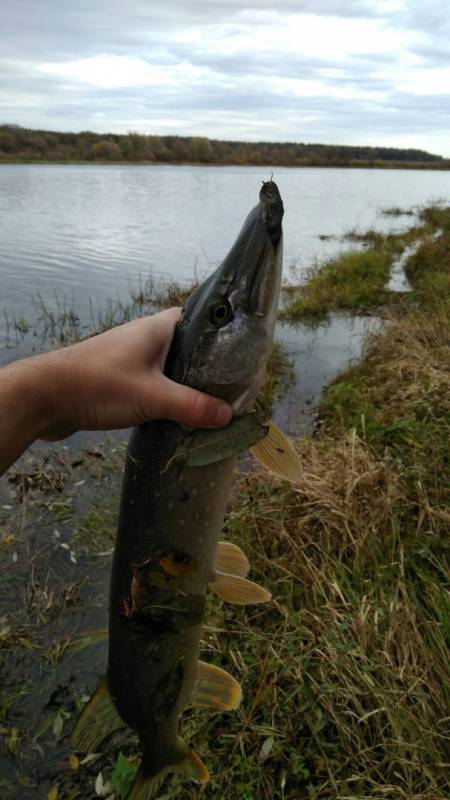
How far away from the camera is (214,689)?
2496 mm

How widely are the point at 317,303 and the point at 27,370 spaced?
1123 centimetres

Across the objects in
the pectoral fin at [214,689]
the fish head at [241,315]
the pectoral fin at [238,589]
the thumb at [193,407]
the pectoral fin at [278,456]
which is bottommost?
the pectoral fin at [214,689]

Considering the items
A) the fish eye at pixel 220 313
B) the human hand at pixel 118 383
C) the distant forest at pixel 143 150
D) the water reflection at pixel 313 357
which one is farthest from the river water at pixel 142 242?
the distant forest at pixel 143 150

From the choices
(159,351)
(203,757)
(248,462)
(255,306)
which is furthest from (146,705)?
(248,462)

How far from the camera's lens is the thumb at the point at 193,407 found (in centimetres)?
199

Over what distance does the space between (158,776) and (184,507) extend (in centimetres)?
115

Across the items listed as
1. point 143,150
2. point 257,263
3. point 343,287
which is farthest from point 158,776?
point 143,150

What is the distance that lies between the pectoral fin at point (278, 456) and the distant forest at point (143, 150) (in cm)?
7702

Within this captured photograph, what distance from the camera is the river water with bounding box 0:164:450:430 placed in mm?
11125

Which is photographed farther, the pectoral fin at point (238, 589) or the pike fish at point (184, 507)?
the pectoral fin at point (238, 589)

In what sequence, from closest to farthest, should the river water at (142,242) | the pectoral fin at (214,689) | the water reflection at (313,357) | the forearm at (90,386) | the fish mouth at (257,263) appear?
the fish mouth at (257,263), the forearm at (90,386), the pectoral fin at (214,689), the water reflection at (313,357), the river water at (142,242)

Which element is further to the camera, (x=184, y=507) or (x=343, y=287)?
(x=343, y=287)

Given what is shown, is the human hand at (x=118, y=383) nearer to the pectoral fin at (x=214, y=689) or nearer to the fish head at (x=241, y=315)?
the fish head at (x=241, y=315)

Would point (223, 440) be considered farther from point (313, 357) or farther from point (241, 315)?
point (313, 357)
